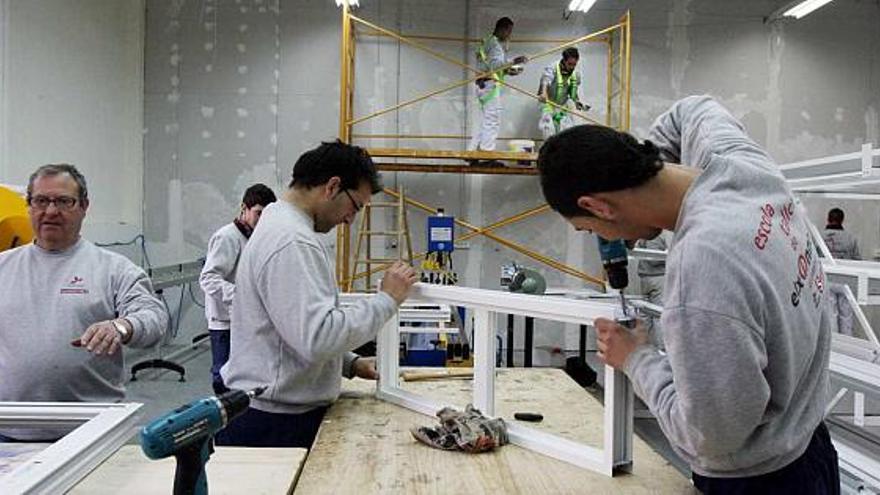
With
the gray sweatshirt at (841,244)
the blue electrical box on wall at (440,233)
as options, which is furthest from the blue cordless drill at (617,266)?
the gray sweatshirt at (841,244)

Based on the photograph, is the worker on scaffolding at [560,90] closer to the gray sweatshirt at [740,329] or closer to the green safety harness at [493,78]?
the green safety harness at [493,78]

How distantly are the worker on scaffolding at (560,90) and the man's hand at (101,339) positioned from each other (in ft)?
18.2

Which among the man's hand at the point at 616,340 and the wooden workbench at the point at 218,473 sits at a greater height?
the man's hand at the point at 616,340

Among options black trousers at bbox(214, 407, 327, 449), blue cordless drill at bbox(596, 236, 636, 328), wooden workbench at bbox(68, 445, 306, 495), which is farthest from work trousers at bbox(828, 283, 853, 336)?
wooden workbench at bbox(68, 445, 306, 495)

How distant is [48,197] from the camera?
2.02 metres

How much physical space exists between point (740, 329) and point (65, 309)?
187 centimetres

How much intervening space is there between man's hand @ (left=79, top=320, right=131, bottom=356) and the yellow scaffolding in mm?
4649

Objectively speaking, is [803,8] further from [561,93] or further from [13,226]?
[13,226]

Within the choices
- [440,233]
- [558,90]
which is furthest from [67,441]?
[558,90]

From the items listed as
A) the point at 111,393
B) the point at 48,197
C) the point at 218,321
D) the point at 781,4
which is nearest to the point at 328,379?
the point at 111,393

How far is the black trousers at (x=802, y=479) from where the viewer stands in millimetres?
1151

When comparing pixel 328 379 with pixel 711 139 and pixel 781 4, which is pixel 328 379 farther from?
pixel 781 4

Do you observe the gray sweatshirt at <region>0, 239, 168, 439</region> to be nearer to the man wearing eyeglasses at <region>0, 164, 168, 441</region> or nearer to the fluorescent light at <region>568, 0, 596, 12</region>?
the man wearing eyeglasses at <region>0, 164, 168, 441</region>

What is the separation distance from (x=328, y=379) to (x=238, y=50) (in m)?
6.42
